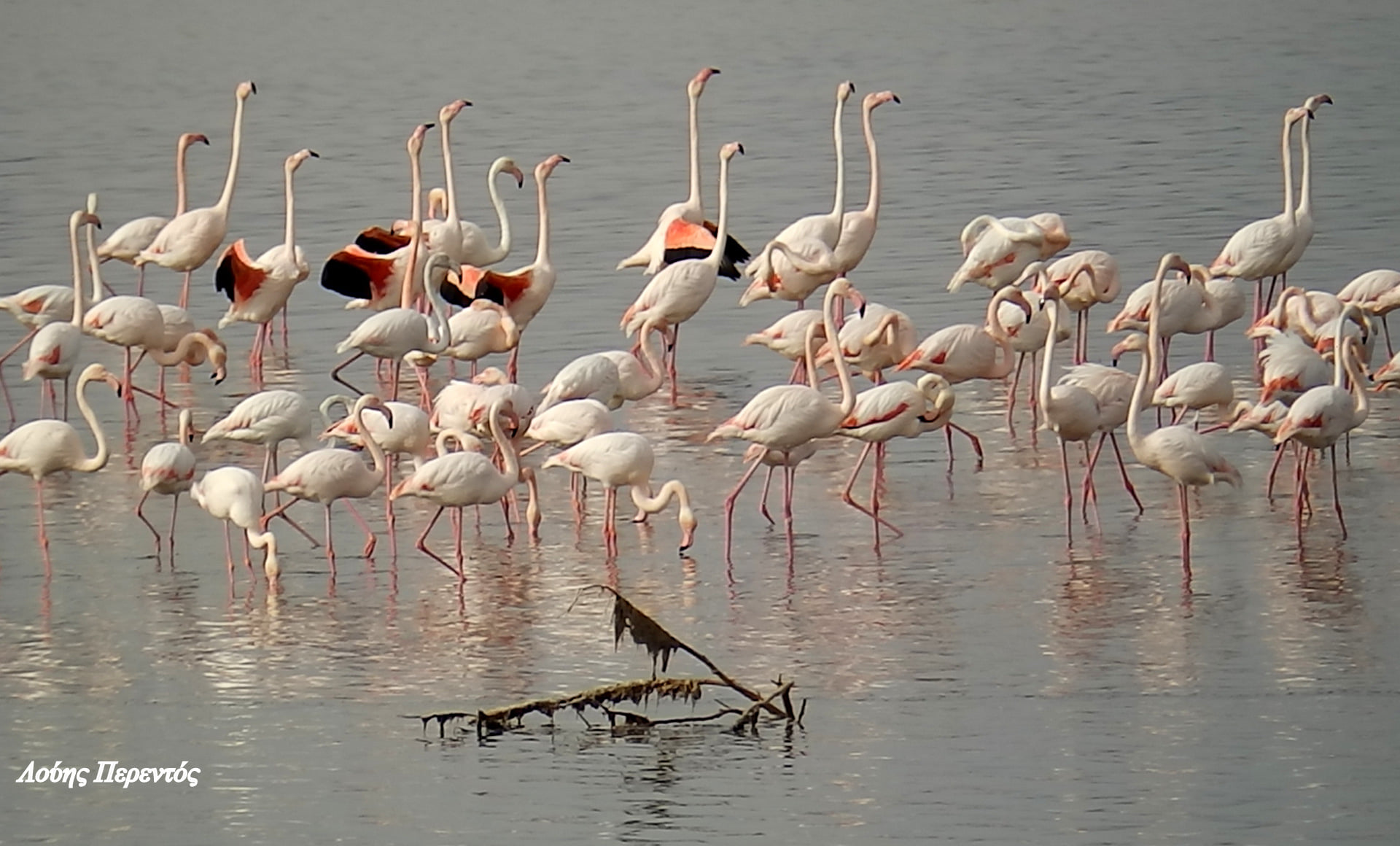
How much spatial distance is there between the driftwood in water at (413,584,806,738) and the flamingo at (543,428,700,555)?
1.54 meters

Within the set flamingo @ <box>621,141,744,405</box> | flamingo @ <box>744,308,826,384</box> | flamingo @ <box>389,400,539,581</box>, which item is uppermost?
flamingo @ <box>621,141,744,405</box>

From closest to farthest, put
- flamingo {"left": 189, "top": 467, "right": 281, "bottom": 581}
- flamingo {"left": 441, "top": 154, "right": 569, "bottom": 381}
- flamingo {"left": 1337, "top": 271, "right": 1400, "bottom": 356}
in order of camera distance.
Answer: flamingo {"left": 189, "top": 467, "right": 281, "bottom": 581}, flamingo {"left": 1337, "top": 271, "right": 1400, "bottom": 356}, flamingo {"left": 441, "top": 154, "right": 569, "bottom": 381}

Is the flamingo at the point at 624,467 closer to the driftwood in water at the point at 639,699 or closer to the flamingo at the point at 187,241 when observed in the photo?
the driftwood in water at the point at 639,699

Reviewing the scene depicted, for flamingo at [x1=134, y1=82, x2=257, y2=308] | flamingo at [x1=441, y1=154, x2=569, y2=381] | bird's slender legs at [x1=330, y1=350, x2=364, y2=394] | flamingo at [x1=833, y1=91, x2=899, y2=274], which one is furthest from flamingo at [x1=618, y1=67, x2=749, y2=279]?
flamingo at [x1=134, y1=82, x2=257, y2=308]

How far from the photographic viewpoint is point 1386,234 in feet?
47.6

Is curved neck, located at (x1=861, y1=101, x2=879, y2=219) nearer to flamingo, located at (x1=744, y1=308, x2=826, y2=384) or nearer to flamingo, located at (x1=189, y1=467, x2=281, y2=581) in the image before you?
flamingo, located at (x1=744, y1=308, x2=826, y2=384)

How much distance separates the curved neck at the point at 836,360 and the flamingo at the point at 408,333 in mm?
1604

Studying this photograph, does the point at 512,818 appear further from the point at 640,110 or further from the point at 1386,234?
the point at 640,110

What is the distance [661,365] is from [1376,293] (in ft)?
9.61

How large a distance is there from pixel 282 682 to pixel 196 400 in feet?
13.3

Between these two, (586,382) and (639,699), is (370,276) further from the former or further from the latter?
(639,699)

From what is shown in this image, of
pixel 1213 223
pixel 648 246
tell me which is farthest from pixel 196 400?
pixel 1213 223

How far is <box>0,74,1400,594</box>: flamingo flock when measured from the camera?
29.8 ft

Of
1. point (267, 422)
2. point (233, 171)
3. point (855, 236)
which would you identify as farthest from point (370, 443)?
point (233, 171)
